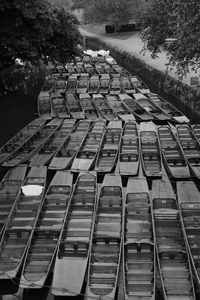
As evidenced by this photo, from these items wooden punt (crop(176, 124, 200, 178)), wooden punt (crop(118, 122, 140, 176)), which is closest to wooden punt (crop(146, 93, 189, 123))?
wooden punt (crop(176, 124, 200, 178))

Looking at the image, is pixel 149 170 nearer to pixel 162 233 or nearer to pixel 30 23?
pixel 162 233

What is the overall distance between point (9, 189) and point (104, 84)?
20087 mm

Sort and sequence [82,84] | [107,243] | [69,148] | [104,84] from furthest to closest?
1. [82,84]
2. [104,84]
3. [69,148]
4. [107,243]

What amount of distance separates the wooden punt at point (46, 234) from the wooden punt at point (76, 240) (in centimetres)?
34

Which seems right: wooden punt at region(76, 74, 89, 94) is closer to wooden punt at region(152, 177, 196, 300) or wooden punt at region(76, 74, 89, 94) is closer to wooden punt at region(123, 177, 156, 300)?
wooden punt at region(152, 177, 196, 300)

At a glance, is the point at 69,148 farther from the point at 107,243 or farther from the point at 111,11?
the point at 111,11

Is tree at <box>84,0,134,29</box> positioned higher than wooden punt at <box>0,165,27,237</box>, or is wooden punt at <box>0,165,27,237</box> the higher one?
tree at <box>84,0,134,29</box>

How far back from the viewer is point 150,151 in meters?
22.8

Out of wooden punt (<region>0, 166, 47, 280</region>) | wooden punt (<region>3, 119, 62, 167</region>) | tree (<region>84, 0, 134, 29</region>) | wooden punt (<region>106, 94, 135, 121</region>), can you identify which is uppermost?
tree (<region>84, 0, 134, 29</region>)

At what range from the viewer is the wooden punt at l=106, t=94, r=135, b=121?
93.9 ft

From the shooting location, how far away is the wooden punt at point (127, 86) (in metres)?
35.0

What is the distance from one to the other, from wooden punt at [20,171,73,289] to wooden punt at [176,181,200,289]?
4.92 meters

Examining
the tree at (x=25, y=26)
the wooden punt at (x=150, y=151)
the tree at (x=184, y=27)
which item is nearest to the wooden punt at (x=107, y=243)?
the wooden punt at (x=150, y=151)

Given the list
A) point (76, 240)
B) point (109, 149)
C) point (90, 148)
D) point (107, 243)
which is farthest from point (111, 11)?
point (107, 243)
